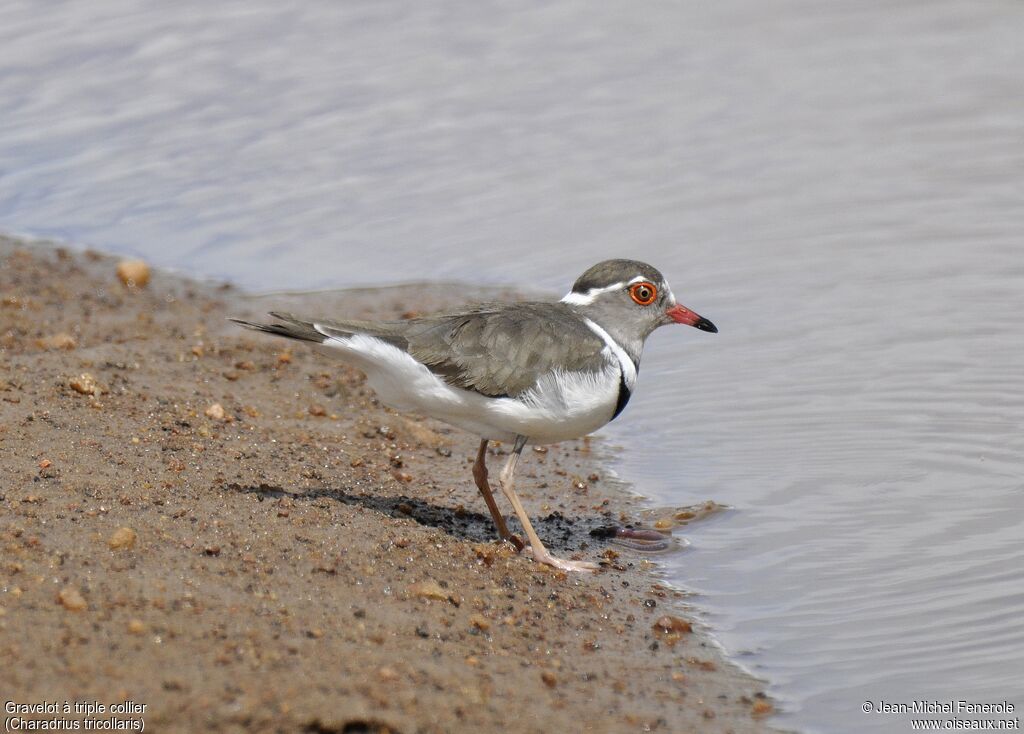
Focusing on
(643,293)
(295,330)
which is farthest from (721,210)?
(295,330)

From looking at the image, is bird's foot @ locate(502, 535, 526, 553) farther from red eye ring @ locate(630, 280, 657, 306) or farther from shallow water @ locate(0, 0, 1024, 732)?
red eye ring @ locate(630, 280, 657, 306)

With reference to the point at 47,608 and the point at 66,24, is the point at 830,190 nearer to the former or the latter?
the point at 47,608

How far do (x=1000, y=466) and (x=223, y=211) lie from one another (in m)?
7.69

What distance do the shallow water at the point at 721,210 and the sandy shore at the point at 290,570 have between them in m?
0.64

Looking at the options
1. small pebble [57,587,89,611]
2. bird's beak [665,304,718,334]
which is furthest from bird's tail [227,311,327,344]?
bird's beak [665,304,718,334]

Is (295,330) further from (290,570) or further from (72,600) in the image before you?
(72,600)

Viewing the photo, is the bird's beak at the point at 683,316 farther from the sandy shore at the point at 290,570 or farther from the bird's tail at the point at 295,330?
the bird's tail at the point at 295,330

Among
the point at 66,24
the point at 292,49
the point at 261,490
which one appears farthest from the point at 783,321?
the point at 66,24

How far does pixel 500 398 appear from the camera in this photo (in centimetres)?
679

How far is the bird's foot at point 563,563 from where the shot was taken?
673cm

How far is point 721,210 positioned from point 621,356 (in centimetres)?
449

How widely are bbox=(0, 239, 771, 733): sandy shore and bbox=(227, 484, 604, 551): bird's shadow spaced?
0.02 meters

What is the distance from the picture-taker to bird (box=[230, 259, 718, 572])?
6.75 metres

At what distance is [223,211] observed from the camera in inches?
482
